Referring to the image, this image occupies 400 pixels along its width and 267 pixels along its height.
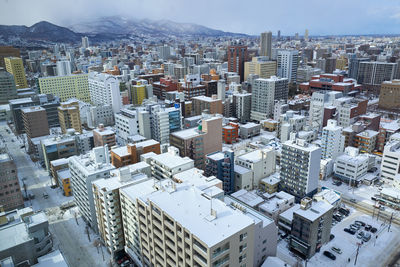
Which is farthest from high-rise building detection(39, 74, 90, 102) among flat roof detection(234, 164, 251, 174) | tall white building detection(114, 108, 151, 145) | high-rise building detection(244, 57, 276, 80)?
flat roof detection(234, 164, 251, 174)

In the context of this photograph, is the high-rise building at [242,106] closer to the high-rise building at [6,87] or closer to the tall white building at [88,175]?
the tall white building at [88,175]

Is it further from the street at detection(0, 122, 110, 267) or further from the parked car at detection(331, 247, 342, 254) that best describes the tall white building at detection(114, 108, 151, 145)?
the parked car at detection(331, 247, 342, 254)

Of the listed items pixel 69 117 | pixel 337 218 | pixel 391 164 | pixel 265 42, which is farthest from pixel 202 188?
pixel 265 42

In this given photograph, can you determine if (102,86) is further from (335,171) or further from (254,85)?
(335,171)

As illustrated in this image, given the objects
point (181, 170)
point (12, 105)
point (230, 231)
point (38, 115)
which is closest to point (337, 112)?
point (181, 170)

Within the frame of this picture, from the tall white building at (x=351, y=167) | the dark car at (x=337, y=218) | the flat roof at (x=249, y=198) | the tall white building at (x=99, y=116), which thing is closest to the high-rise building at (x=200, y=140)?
the flat roof at (x=249, y=198)

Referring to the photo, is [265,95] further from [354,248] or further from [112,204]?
[112,204]
